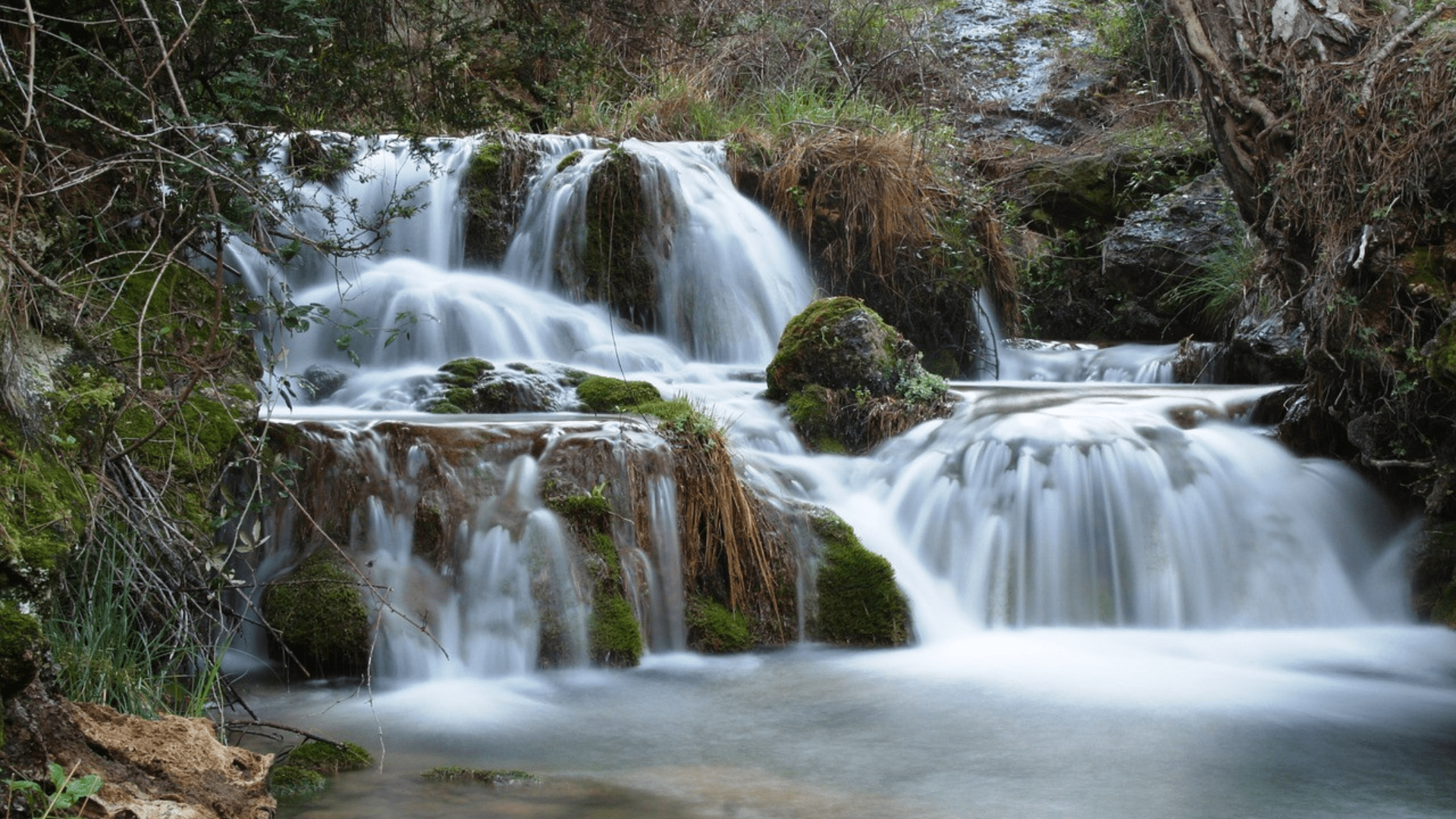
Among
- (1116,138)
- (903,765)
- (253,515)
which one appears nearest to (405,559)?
(253,515)

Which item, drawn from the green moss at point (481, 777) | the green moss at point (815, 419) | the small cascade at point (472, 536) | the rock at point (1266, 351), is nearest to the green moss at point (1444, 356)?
the rock at point (1266, 351)

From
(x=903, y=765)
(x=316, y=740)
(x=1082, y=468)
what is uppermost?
(x=1082, y=468)

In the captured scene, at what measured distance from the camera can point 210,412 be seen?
439cm

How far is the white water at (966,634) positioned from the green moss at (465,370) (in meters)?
0.15

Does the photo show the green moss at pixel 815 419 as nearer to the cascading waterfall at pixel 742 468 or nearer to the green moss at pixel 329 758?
the cascading waterfall at pixel 742 468

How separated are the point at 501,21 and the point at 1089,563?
155 inches

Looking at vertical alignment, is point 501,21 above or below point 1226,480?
above

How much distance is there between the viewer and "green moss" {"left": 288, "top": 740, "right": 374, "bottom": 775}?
11.7 feet

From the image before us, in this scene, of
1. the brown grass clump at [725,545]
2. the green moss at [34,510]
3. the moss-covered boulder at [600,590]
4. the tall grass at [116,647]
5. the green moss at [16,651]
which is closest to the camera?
A: the green moss at [16,651]

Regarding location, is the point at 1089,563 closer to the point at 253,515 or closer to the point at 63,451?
the point at 253,515

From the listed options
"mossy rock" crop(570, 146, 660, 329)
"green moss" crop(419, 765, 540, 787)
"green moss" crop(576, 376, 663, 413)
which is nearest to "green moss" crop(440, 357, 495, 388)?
"green moss" crop(576, 376, 663, 413)

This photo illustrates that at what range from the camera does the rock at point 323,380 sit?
7.13m

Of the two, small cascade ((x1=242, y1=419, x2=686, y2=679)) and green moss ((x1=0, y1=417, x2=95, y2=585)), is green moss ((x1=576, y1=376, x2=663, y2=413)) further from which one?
green moss ((x1=0, y1=417, x2=95, y2=585))

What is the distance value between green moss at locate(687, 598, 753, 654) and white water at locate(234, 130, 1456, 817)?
0.30 feet
